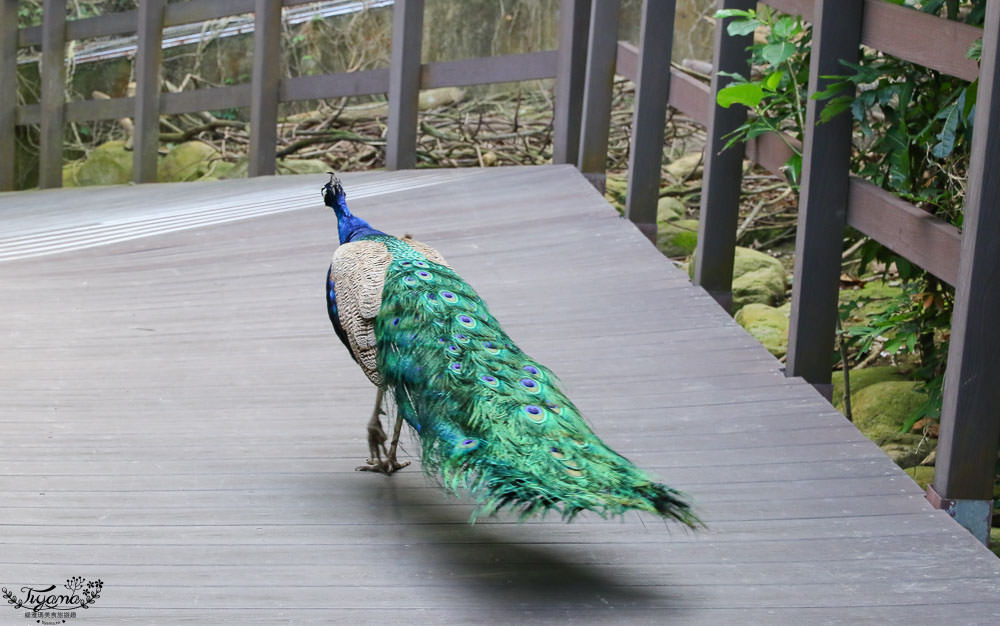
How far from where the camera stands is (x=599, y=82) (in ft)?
21.0

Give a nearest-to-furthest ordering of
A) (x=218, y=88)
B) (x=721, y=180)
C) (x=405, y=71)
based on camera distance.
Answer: (x=721, y=180)
(x=405, y=71)
(x=218, y=88)

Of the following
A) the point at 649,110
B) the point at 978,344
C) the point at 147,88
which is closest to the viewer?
the point at 978,344

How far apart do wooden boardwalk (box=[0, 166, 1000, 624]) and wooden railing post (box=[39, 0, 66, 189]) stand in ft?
22.6

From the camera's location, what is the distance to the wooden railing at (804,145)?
2.88 m

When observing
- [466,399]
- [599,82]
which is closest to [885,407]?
[599,82]

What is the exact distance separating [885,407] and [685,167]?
221 inches

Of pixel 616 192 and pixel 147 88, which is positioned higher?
pixel 147 88

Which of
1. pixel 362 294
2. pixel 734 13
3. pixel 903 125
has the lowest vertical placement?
pixel 362 294

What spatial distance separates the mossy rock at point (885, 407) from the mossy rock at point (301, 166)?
24.1 ft

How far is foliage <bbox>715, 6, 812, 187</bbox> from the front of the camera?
4176mm

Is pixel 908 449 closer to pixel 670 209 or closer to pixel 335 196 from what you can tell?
pixel 335 196

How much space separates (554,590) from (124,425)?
5.17 ft

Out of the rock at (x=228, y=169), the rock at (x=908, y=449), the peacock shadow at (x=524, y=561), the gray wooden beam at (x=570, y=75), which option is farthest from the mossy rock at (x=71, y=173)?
→ the peacock shadow at (x=524, y=561)

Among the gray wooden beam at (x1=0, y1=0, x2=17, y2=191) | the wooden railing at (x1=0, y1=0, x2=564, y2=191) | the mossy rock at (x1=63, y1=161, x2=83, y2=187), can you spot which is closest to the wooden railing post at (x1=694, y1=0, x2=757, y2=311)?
the wooden railing at (x1=0, y1=0, x2=564, y2=191)
